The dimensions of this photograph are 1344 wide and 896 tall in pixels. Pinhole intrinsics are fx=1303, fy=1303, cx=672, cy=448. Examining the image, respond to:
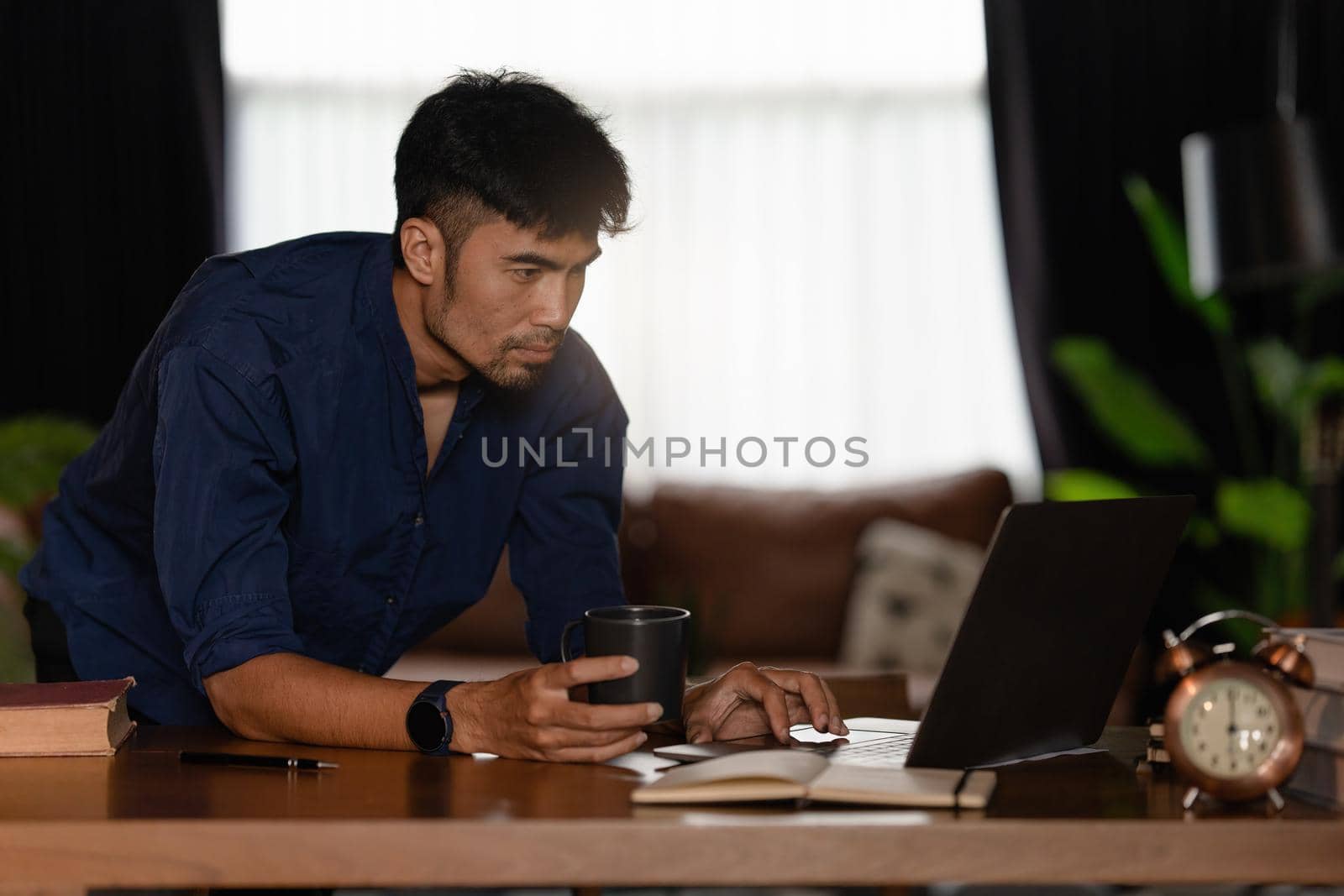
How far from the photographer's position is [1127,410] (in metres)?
3.87

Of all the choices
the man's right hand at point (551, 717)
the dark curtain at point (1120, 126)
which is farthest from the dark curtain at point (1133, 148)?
the man's right hand at point (551, 717)

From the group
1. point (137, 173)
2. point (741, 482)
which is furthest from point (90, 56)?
point (741, 482)

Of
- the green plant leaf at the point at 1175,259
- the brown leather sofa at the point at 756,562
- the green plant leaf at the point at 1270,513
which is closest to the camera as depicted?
the brown leather sofa at the point at 756,562

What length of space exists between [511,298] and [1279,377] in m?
3.14

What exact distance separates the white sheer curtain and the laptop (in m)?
2.95

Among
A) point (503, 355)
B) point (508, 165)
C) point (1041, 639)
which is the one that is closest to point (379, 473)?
point (503, 355)

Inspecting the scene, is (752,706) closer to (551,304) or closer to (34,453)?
(551,304)

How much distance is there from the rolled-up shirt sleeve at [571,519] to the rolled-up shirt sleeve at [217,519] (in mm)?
404

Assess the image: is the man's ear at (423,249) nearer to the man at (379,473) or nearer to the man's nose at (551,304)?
the man at (379,473)

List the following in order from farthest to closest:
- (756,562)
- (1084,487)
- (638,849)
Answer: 1. (1084,487)
2. (756,562)
3. (638,849)

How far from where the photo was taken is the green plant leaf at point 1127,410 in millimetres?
3873

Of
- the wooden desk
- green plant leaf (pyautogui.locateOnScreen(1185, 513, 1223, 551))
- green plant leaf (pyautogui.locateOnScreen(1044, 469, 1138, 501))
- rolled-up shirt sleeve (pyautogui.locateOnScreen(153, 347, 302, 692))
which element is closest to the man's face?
rolled-up shirt sleeve (pyautogui.locateOnScreen(153, 347, 302, 692))

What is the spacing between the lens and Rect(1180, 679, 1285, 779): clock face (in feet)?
3.10

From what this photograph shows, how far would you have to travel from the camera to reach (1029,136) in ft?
13.7
